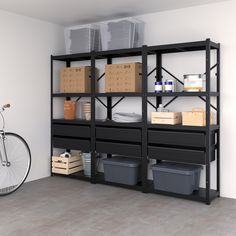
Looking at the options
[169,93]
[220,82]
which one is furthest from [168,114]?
[220,82]

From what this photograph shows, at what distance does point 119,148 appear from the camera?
449 centimetres

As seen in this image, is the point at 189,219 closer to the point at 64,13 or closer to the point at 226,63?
the point at 226,63

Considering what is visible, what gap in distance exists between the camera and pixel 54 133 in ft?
17.0

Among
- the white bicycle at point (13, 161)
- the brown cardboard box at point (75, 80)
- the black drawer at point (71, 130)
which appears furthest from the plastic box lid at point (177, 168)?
the white bicycle at point (13, 161)

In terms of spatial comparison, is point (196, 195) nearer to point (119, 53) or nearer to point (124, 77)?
point (124, 77)

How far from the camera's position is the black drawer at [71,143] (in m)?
4.84

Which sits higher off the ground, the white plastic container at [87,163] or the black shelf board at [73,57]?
the black shelf board at [73,57]

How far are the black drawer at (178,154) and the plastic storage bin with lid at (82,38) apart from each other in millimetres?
1745

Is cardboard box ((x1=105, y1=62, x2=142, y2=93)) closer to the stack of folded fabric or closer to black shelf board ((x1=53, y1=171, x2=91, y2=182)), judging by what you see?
the stack of folded fabric

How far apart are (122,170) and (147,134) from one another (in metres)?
0.62

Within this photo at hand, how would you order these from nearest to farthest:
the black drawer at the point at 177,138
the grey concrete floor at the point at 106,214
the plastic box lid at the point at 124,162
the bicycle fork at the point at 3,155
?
the grey concrete floor at the point at 106,214, the black drawer at the point at 177,138, the bicycle fork at the point at 3,155, the plastic box lid at the point at 124,162

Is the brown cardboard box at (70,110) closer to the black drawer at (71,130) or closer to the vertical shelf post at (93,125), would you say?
the black drawer at (71,130)

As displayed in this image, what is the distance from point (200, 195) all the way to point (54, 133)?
2.37 metres

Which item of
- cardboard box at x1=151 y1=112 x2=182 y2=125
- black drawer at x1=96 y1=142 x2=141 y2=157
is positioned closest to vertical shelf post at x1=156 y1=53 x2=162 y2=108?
cardboard box at x1=151 y1=112 x2=182 y2=125
